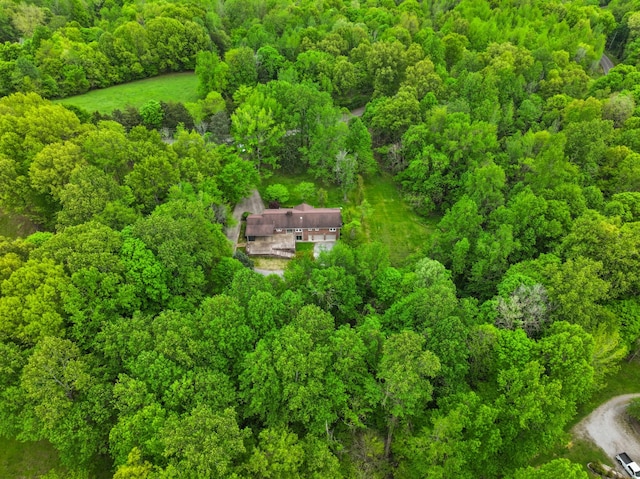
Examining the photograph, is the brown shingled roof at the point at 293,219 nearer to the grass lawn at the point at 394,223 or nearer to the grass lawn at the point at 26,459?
the grass lawn at the point at 394,223

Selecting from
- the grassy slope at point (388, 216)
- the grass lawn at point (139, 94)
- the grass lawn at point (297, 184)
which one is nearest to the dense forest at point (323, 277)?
the grass lawn at point (297, 184)

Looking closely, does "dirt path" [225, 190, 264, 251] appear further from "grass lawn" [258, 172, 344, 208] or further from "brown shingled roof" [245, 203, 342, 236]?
"brown shingled roof" [245, 203, 342, 236]

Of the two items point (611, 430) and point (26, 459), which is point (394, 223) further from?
point (26, 459)

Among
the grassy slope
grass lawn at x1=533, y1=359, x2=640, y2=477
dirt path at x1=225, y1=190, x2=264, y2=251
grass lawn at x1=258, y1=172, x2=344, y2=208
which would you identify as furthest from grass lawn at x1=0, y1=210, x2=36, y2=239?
grass lawn at x1=533, y1=359, x2=640, y2=477

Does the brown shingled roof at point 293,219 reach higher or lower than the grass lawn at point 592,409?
higher

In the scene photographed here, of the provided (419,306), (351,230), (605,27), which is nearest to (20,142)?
(351,230)

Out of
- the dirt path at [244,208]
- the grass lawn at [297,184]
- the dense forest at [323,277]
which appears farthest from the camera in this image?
the grass lawn at [297,184]
